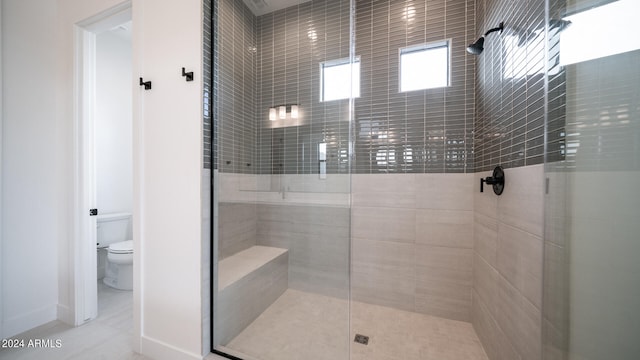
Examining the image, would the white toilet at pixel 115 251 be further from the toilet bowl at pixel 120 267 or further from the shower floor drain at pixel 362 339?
the shower floor drain at pixel 362 339

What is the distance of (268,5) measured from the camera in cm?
186

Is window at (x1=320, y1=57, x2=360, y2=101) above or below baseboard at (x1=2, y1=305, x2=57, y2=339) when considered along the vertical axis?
above

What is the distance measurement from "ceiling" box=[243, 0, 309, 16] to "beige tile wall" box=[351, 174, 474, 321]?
5.14 ft

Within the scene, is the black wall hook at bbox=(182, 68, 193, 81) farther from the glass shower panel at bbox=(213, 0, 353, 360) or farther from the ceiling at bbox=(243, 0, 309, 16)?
the ceiling at bbox=(243, 0, 309, 16)

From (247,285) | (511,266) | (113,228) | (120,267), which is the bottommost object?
(120,267)

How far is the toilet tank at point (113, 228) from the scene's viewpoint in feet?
8.32

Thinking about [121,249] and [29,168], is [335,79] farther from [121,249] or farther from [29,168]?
[121,249]

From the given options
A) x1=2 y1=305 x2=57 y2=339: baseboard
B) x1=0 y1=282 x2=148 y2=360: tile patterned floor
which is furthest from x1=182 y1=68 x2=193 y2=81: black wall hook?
x1=2 y1=305 x2=57 y2=339: baseboard

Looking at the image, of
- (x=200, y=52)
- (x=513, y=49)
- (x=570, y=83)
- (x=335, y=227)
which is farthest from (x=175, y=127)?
(x=513, y=49)

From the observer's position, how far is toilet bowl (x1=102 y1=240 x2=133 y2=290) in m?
2.25

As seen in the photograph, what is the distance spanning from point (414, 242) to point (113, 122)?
377 centimetres

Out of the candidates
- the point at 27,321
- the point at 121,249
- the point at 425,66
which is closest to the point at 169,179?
the point at 121,249

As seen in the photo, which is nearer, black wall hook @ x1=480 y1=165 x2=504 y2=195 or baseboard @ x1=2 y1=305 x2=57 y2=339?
black wall hook @ x1=480 y1=165 x2=504 y2=195

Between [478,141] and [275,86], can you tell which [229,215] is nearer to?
[275,86]
